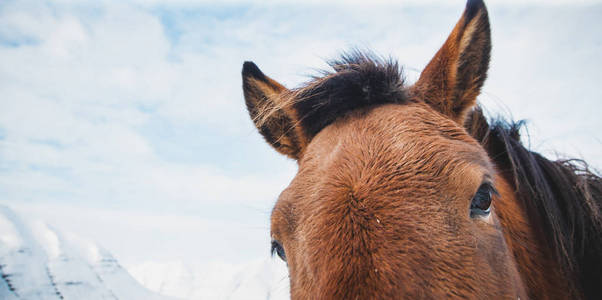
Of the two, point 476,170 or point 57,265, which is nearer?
point 476,170

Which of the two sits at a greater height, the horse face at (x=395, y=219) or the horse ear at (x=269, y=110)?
the horse ear at (x=269, y=110)

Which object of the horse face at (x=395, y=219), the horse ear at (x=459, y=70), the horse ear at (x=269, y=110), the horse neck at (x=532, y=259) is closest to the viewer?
the horse face at (x=395, y=219)

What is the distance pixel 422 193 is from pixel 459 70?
156cm

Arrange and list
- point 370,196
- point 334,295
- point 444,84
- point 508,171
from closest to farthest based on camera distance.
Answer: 1. point 334,295
2. point 370,196
3. point 444,84
4. point 508,171

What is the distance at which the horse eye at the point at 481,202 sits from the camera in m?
1.90

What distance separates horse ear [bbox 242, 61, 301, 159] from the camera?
3256 millimetres

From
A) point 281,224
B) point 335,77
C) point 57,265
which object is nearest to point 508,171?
point 335,77

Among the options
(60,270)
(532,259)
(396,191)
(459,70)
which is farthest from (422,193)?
(60,270)

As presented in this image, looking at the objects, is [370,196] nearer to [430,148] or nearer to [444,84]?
[430,148]

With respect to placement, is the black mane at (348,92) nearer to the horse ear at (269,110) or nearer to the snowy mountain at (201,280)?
the horse ear at (269,110)

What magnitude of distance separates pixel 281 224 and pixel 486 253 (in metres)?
1.27

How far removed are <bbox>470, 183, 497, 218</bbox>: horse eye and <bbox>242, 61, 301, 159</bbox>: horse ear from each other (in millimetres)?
1827

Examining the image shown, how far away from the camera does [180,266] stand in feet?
570

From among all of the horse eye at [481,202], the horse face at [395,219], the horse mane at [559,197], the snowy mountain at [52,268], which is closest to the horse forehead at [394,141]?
the horse face at [395,219]
